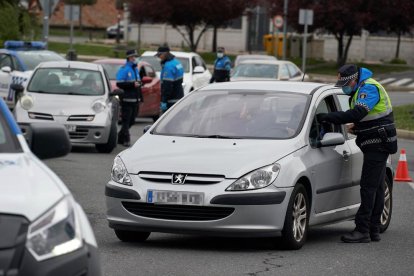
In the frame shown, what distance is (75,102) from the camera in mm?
20625

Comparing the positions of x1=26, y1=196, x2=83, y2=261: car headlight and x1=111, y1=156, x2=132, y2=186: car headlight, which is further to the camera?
x1=111, y1=156, x2=132, y2=186: car headlight

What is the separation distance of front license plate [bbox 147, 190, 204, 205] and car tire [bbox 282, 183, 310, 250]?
2.49 ft

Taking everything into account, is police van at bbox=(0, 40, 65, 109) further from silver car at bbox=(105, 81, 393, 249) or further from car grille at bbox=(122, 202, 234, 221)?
car grille at bbox=(122, 202, 234, 221)

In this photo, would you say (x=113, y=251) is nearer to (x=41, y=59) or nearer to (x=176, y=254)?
(x=176, y=254)

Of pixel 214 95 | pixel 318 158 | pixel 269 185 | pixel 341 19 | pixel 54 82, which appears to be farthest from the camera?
pixel 341 19

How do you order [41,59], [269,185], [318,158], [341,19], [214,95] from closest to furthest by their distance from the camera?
[269,185] < [318,158] < [214,95] < [41,59] < [341,19]

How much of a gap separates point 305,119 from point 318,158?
0.39 meters

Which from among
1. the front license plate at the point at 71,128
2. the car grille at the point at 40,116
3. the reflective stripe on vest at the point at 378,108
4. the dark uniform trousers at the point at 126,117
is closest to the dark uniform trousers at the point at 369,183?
the reflective stripe on vest at the point at 378,108

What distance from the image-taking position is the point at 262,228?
10.1 meters

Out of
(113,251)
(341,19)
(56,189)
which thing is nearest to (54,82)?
(113,251)

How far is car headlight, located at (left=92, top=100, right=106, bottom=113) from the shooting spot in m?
20.6

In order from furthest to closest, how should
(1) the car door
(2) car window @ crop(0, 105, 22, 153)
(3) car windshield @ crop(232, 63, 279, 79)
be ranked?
1. (3) car windshield @ crop(232, 63, 279, 79)
2. (1) the car door
3. (2) car window @ crop(0, 105, 22, 153)

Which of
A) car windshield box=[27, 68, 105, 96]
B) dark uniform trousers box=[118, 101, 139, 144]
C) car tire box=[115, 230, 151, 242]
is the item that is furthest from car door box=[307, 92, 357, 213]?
dark uniform trousers box=[118, 101, 139, 144]

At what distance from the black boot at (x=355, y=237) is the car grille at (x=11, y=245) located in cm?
640
